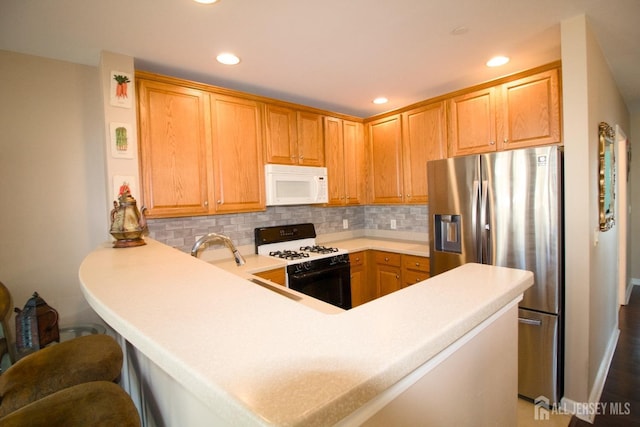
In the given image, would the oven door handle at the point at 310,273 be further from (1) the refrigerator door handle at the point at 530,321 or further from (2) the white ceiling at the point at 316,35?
(2) the white ceiling at the point at 316,35

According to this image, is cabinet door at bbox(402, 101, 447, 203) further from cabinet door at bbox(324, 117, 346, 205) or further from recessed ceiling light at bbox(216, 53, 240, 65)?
recessed ceiling light at bbox(216, 53, 240, 65)

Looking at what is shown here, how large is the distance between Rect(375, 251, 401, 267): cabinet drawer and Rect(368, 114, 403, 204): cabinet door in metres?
0.62

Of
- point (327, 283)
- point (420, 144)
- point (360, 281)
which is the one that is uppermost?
point (420, 144)

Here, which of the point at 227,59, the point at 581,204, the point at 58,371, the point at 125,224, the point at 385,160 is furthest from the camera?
the point at 385,160

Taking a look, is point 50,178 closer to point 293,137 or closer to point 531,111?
point 293,137

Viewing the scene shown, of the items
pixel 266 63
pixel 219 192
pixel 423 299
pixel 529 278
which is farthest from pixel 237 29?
pixel 529 278

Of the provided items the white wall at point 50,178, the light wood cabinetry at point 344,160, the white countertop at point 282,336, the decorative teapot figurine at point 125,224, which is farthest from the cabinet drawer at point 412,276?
the white wall at point 50,178

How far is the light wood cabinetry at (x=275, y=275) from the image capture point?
7.79ft

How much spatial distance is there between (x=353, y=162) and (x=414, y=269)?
142 cm

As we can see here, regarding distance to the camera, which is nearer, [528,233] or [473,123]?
[528,233]

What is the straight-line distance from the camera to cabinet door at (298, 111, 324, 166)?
2.96 meters

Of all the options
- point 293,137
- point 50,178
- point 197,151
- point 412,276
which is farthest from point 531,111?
point 50,178

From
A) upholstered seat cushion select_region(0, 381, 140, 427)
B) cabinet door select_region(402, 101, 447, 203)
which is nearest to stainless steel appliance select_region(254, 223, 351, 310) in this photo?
cabinet door select_region(402, 101, 447, 203)

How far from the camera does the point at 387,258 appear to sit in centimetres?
312
